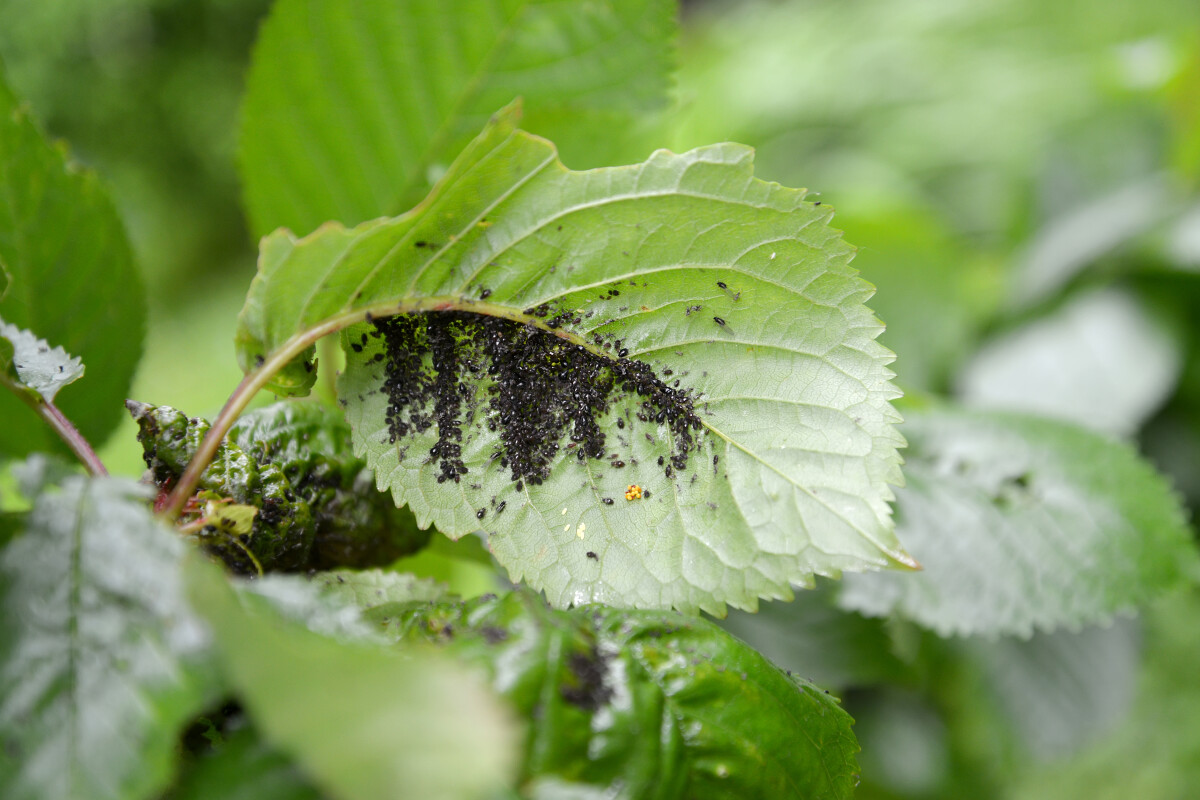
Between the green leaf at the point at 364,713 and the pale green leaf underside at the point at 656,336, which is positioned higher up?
the pale green leaf underside at the point at 656,336

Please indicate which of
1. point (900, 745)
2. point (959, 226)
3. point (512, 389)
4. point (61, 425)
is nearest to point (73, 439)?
point (61, 425)

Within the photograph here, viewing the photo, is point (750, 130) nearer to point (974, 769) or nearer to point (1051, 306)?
point (1051, 306)

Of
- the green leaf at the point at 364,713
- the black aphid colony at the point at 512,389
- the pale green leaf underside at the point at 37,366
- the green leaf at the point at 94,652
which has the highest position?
the pale green leaf underside at the point at 37,366

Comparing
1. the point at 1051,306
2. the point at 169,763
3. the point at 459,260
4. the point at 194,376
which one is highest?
the point at 194,376

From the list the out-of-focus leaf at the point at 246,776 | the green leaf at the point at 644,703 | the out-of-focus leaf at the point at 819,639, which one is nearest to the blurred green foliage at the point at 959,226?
the out-of-focus leaf at the point at 819,639

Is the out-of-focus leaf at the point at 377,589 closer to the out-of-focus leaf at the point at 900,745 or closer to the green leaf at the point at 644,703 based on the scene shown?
the green leaf at the point at 644,703

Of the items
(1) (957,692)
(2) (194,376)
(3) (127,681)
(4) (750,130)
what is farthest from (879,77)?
(3) (127,681)

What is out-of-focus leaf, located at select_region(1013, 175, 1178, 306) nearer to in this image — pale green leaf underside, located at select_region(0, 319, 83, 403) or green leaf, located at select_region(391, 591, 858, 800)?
green leaf, located at select_region(391, 591, 858, 800)

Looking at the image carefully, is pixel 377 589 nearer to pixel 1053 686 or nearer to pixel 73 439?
pixel 73 439
